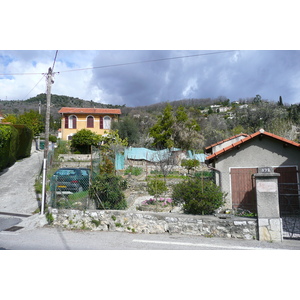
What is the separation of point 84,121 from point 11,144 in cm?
1696

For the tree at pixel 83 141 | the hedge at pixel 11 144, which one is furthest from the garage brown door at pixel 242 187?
the tree at pixel 83 141

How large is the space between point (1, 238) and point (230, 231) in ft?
21.7

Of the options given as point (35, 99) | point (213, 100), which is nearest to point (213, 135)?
point (35, 99)

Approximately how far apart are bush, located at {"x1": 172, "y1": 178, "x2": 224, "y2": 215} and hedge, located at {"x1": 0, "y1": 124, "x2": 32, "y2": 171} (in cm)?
1265

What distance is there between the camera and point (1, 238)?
272 inches

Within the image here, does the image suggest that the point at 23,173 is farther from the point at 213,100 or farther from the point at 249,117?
the point at 213,100

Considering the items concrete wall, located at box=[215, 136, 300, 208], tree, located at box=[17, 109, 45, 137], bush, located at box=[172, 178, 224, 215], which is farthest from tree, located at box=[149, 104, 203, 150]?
bush, located at box=[172, 178, 224, 215]

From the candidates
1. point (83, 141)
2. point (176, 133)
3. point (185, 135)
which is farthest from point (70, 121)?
point (185, 135)

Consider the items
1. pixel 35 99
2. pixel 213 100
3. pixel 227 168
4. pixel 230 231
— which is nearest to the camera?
pixel 230 231

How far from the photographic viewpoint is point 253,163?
1022cm

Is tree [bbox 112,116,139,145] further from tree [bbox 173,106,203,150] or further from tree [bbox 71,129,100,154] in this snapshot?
tree [bbox 173,106,203,150]

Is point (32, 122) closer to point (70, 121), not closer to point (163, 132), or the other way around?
point (70, 121)

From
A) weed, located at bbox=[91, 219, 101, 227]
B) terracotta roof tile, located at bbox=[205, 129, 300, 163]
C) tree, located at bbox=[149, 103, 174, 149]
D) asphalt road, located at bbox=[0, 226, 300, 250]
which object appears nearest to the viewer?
asphalt road, located at bbox=[0, 226, 300, 250]

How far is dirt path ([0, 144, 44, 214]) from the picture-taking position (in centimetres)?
1066
